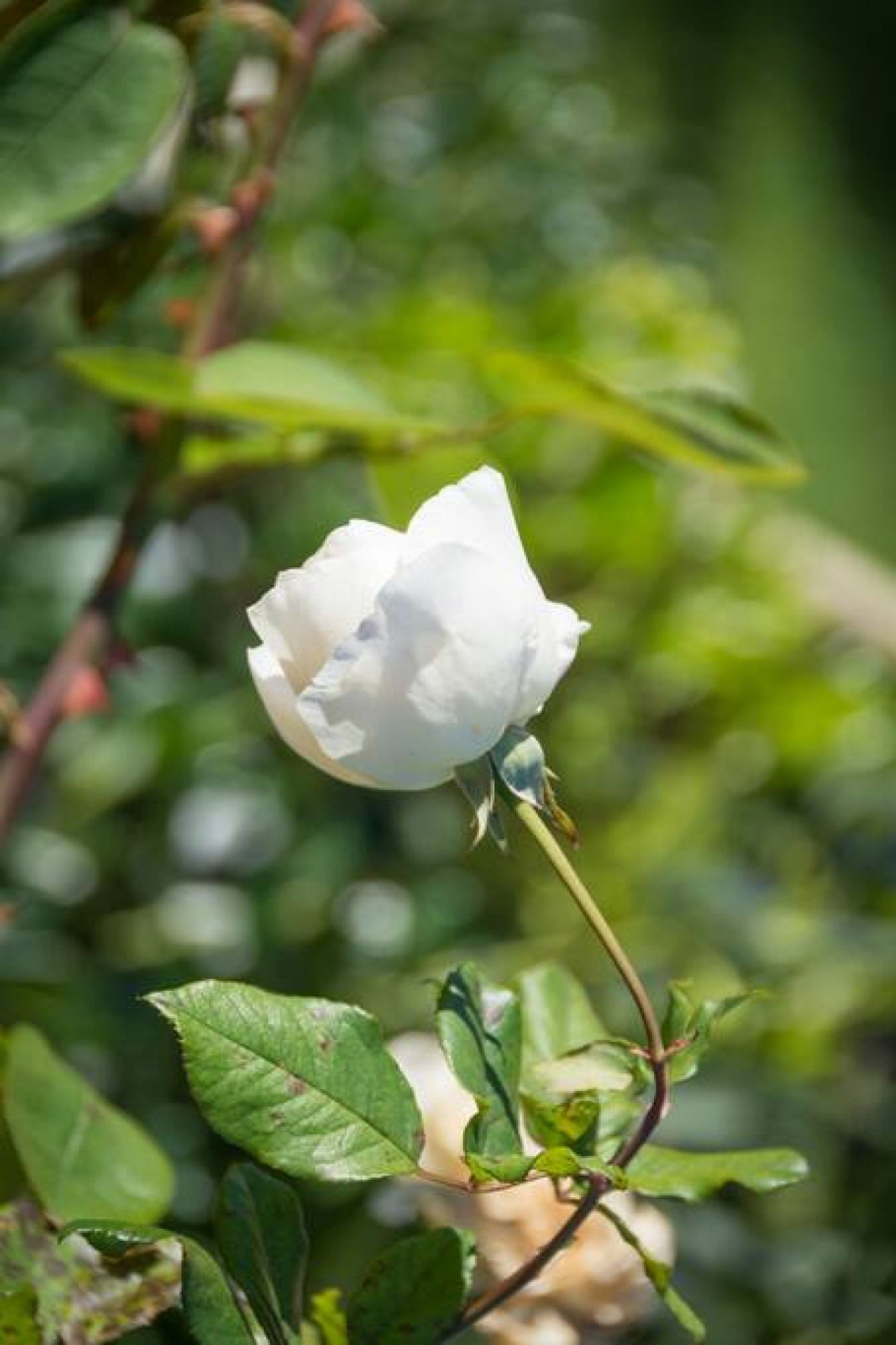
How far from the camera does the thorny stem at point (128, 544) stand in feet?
1.70

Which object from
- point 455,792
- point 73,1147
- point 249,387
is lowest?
point 455,792

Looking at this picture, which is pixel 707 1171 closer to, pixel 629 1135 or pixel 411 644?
pixel 629 1135

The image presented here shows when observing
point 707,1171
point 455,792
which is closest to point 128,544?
point 707,1171

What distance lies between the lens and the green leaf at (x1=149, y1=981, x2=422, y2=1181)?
0.31 m

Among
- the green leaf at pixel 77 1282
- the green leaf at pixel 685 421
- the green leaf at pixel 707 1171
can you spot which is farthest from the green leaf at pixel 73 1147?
the green leaf at pixel 685 421

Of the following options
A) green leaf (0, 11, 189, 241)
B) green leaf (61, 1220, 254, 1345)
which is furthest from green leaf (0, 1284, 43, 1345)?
green leaf (0, 11, 189, 241)

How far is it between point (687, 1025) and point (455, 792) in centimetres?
65

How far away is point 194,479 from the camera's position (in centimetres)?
60

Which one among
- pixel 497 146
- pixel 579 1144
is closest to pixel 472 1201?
pixel 579 1144

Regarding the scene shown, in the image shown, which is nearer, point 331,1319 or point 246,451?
point 331,1319

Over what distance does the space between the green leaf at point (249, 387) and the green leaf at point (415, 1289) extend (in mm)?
250

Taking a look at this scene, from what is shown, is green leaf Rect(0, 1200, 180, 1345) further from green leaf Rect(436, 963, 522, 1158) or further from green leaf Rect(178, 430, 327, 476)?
green leaf Rect(178, 430, 327, 476)

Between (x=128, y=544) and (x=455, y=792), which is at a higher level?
(x=128, y=544)

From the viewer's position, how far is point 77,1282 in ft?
1.22
